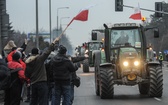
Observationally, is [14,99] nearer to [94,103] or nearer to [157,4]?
[94,103]

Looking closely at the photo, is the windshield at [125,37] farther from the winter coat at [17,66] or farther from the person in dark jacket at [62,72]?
the winter coat at [17,66]

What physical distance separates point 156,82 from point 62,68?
21.7ft

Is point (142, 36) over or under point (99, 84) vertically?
over

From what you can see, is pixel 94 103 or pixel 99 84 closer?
pixel 94 103

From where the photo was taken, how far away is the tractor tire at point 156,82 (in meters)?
18.4

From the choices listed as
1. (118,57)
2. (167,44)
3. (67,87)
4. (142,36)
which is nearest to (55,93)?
(67,87)

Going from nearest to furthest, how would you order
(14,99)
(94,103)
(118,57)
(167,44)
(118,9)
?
(14,99), (94,103), (118,57), (118,9), (167,44)

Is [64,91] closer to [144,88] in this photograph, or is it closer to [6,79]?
[6,79]

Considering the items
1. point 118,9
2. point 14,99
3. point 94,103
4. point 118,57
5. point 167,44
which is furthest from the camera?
point 167,44

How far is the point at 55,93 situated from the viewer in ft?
42.5

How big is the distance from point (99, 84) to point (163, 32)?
284ft

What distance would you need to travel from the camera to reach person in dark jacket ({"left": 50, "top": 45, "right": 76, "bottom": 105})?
41.6 ft

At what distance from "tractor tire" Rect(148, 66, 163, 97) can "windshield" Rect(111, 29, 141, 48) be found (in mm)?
1577

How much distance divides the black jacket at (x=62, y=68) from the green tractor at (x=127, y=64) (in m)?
5.71
